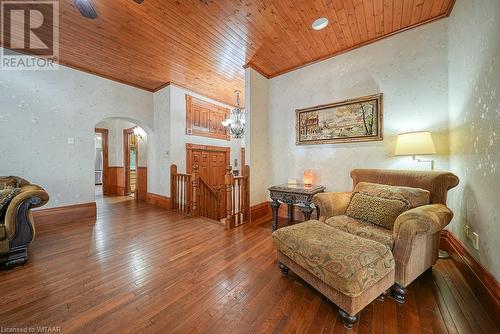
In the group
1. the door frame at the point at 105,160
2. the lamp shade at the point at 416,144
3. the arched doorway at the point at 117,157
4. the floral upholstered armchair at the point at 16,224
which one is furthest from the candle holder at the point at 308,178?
the door frame at the point at 105,160

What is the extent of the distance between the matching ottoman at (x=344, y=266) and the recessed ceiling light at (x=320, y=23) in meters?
2.46

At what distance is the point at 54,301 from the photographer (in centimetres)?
142

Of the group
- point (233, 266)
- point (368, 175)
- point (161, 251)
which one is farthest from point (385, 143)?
point (161, 251)

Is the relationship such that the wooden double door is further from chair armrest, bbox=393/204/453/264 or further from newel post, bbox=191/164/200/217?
chair armrest, bbox=393/204/453/264

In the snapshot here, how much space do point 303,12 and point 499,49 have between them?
5.64 ft

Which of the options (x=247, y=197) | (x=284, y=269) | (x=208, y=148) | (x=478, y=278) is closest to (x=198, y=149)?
(x=208, y=148)

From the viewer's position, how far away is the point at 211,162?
17.1 feet

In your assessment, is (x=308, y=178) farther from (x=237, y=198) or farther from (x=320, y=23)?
(x=320, y=23)

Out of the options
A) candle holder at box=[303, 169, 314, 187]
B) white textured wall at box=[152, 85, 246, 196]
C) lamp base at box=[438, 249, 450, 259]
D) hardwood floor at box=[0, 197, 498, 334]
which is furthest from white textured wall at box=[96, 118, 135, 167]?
lamp base at box=[438, 249, 450, 259]

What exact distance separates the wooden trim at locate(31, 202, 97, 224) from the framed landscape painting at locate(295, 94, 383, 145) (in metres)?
4.09

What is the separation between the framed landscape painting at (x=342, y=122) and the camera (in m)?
2.65

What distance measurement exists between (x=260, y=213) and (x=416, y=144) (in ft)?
8.18

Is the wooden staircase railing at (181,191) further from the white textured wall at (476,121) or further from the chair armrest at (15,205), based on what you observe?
the white textured wall at (476,121)

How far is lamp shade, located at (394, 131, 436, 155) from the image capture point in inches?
79.2
